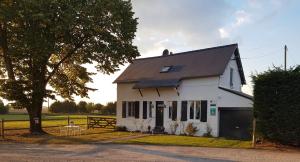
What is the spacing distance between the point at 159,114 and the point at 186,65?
4242mm

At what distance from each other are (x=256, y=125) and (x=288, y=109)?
1.93 m

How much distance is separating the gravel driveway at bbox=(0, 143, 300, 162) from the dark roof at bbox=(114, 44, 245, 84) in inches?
372

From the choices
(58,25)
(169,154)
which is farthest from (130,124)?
(169,154)

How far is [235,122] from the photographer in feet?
83.5

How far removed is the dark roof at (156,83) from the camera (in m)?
28.3

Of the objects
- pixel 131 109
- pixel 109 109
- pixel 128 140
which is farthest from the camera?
pixel 109 109

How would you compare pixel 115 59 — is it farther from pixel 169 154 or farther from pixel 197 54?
pixel 169 154

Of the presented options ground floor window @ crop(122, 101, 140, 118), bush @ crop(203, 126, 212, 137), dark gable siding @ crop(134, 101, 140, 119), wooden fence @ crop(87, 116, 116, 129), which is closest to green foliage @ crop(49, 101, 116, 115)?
wooden fence @ crop(87, 116, 116, 129)

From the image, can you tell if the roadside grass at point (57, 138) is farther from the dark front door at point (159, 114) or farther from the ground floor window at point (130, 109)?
the ground floor window at point (130, 109)

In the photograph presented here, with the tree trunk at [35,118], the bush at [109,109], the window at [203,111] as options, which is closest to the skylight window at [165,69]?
the window at [203,111]

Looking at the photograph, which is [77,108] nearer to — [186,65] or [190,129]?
[186,65]

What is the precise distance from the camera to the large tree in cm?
2416

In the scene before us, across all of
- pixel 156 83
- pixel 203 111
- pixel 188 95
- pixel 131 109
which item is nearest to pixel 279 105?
pixel 203 111

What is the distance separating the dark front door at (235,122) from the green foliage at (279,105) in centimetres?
386
